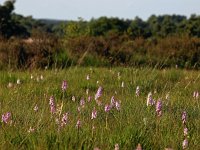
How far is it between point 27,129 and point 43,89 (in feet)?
9.83

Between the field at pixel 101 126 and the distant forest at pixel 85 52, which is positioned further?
the distant forest at pixel 85 52

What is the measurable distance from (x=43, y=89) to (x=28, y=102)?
1.58 metres

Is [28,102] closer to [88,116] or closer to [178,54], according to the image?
[88,116]

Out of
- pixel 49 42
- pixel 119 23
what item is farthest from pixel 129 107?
pixel 119 23

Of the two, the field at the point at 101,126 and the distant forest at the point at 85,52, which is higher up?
the field at the point at 101,126

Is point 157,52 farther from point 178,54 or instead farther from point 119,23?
point 119,23

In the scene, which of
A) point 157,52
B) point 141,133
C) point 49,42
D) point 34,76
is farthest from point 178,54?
point 141,133

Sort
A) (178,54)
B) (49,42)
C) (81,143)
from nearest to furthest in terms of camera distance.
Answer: (81,143) < (49,42) < (178,54)

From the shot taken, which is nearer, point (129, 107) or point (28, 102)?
point (129, 107)

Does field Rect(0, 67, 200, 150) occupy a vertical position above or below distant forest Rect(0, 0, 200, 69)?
above

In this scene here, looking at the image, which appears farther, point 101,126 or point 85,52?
point 85,52

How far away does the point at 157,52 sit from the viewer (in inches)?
704

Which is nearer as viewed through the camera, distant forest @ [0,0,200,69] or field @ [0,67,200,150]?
field @ [0,67,200,150]

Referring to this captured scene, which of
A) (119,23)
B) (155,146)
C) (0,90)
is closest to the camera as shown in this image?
(155,146)
